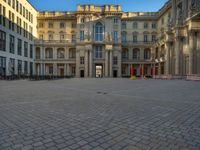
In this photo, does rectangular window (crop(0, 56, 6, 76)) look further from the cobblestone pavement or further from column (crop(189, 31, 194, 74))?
column (crop(189, 31, 194, 74))

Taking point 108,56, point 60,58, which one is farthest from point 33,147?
point 60,58

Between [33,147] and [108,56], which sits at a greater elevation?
[108,56]

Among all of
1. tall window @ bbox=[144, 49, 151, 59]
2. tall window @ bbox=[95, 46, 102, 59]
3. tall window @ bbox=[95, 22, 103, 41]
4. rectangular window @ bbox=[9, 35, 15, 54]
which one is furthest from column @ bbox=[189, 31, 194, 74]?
rectangular window @ bbox=[9, 35, 15, 54]

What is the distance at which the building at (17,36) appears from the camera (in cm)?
3491

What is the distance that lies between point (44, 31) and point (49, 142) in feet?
189

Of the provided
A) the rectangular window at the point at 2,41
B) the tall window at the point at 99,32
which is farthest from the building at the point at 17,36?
the tall window at the point at 99,32

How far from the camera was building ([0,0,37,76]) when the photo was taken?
3491 cm

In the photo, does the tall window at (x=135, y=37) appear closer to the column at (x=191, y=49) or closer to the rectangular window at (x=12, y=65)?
the column at (x=191, y=49)

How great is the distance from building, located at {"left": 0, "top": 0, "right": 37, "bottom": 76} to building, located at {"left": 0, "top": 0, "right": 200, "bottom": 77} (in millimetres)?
1929

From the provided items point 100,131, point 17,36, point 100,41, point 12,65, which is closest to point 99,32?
point 100,41

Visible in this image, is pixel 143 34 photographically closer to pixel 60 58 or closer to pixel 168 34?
pixel 168 34

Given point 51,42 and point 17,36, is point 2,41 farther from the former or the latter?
point 51,42

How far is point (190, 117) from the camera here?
486 cm

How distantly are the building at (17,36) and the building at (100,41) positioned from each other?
1929mm
